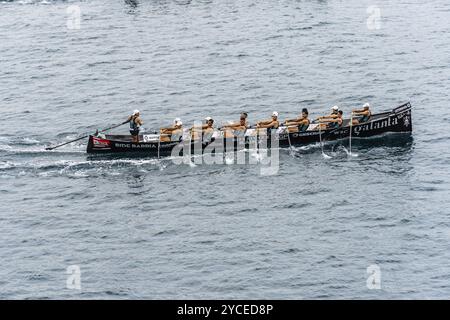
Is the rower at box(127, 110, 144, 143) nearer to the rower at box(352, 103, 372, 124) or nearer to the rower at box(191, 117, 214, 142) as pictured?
the rower at box(191, 117, 214, 142)

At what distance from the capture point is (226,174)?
2213 inches

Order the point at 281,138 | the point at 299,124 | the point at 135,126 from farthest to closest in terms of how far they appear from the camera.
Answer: the point at 299,124 < the point at 135,126 < the point at 281,138

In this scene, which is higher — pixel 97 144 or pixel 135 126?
pixel 135 126

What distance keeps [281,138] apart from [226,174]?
237 inches

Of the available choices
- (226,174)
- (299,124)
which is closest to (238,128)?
(299,124)

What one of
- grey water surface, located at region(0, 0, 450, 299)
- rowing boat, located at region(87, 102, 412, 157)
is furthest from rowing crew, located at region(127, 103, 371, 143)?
grey water surface, located at region(0, 0, 450, 299)

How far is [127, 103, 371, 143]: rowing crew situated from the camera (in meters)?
59.2

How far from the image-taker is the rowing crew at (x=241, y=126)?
194 feet

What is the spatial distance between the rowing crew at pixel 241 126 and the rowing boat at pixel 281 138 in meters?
0.48

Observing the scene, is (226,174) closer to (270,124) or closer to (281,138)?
(281,138)

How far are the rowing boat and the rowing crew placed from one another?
1.56 ft

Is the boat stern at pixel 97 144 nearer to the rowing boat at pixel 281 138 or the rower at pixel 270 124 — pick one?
the rowing boat at pixel 281 138

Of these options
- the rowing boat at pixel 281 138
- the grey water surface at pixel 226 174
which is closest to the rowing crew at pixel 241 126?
the rowing boat at pixel 281 138

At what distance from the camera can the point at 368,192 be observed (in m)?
52.4
